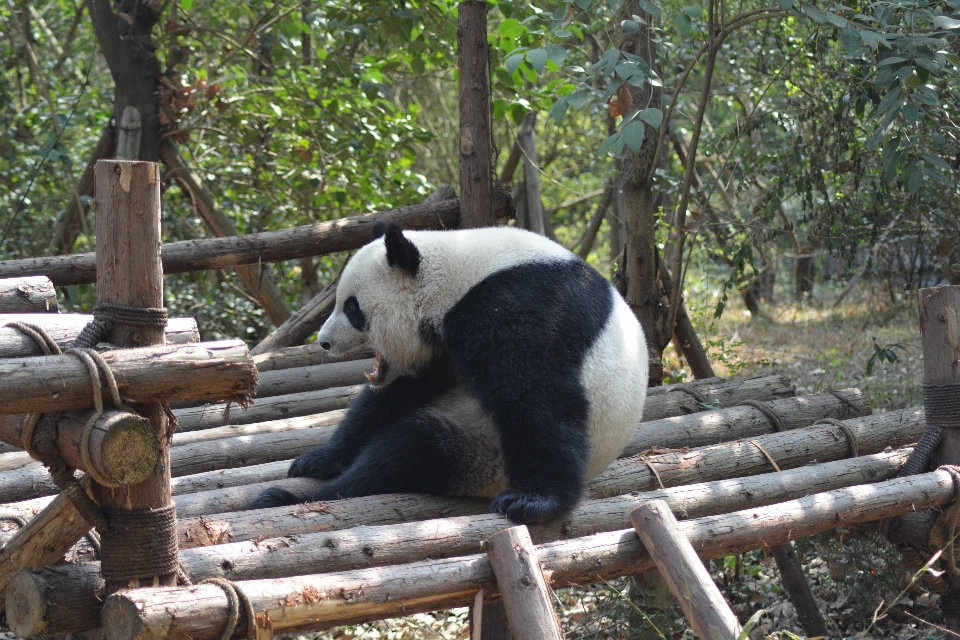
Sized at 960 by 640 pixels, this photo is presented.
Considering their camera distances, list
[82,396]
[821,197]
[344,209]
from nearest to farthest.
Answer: [82,396] < [821,197] < [344,209]

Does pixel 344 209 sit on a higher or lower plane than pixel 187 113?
lower

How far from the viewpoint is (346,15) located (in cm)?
609

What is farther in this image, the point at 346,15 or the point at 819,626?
the point at 346,15

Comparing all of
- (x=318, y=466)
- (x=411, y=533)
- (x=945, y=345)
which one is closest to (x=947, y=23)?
(x=945, y=345)

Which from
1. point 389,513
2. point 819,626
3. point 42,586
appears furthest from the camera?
point 819,626

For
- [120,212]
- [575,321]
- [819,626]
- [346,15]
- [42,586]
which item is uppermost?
[346,15]

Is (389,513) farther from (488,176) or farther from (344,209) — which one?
(344,209)

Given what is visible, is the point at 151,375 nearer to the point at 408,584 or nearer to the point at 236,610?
the point at 236,610

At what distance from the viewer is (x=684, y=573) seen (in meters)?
2.28

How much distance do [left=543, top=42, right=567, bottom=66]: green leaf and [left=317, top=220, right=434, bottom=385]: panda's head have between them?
0.99 meters

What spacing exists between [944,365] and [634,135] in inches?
62.8

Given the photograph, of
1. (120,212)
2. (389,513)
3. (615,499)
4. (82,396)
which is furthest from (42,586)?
(615,499)

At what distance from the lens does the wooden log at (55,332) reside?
1.89 meters

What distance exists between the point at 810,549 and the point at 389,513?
2.89 m
